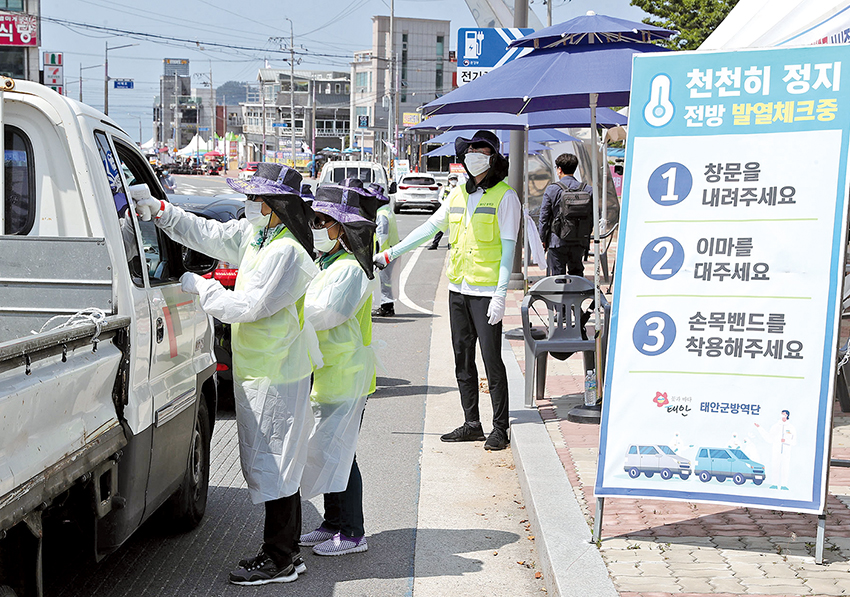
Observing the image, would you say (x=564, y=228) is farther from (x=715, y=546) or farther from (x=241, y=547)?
(x=241, y=547)

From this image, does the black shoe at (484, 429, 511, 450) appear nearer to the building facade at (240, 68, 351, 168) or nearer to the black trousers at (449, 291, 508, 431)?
the black trousers at (449, 291, 508, 431)

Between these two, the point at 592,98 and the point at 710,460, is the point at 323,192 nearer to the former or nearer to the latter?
the point at 710,460

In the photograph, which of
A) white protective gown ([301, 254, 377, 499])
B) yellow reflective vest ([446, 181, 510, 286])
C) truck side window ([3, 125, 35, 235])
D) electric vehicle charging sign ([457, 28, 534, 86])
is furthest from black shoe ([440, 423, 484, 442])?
electric vehicle charging sign ([457, 28, 534, 86])

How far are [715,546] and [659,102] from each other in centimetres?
214

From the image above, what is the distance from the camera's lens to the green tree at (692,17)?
67.9 feet

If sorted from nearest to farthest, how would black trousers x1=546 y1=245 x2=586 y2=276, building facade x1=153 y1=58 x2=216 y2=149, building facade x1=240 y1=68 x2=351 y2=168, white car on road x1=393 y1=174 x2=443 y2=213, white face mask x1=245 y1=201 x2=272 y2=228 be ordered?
white face mask x1=245 y1=201 x2=272 y2=228 → black trousers x1=546 y1=245 x2=586 y2=276 → white car on road x1=393 y1=174 x2=443 y2=213 → building facade x1=240 y1=68 x2=351 y2=168 → building facade x1=153 y1=58 x2=216 y2=149

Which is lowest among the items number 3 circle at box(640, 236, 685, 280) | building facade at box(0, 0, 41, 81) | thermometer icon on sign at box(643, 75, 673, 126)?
number 3 circle at box(640, 236, 685, 280)

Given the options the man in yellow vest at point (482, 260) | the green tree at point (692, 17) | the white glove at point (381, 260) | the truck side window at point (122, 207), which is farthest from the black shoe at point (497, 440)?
the green tree at point (692, 17)

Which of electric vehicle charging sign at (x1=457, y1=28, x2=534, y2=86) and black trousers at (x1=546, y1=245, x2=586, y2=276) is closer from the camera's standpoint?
black trousers at (x1=546, y1=245, x2=586, y2=276)

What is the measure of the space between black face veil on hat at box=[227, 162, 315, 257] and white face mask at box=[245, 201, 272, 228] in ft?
0.20

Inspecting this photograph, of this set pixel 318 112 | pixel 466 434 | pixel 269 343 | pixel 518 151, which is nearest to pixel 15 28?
pixel 518 151

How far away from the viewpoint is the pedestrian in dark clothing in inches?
459

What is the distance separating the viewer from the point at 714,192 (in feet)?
14.8

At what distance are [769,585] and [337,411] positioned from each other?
6.97 feet
